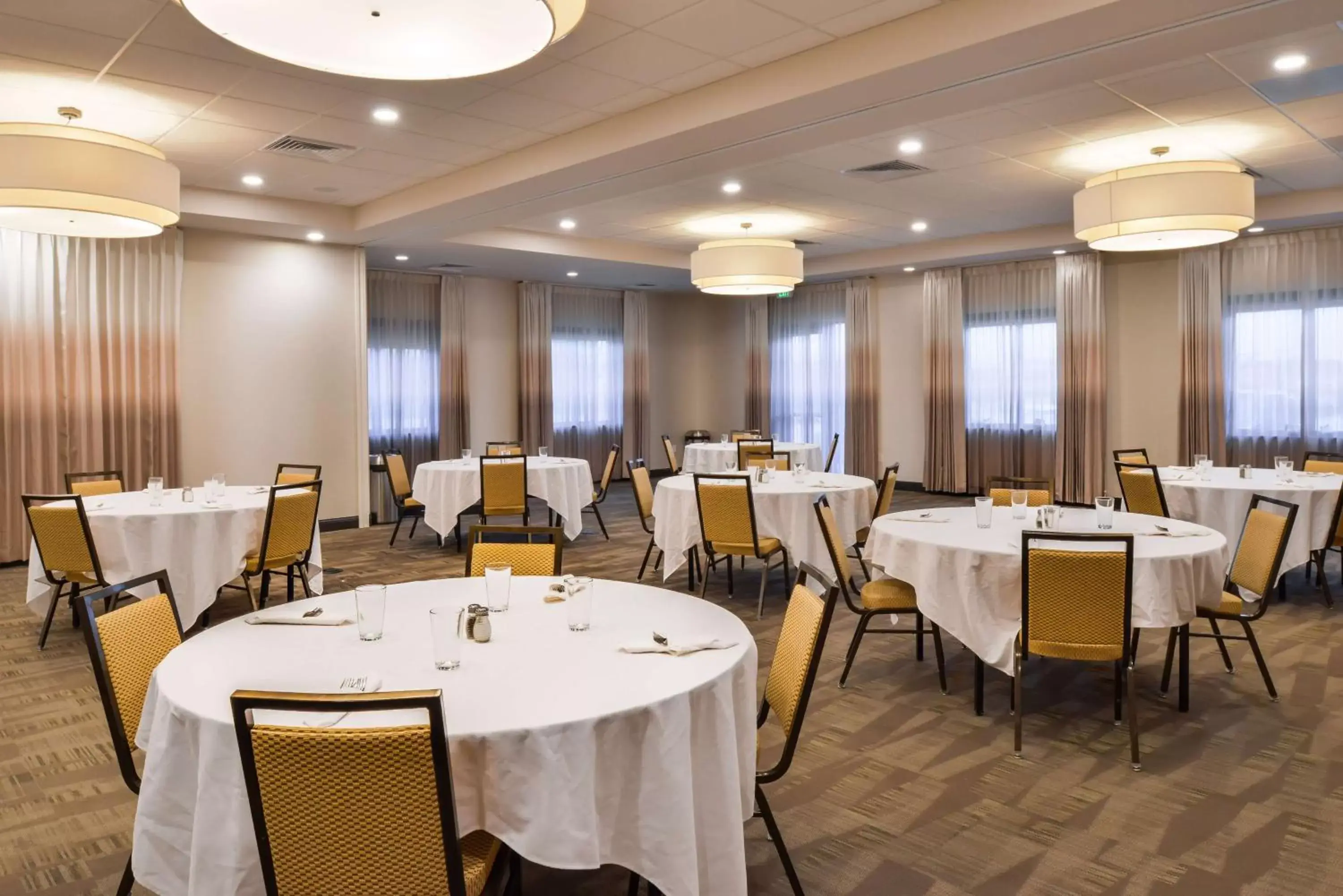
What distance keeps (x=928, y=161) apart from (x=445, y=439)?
764 centimetres

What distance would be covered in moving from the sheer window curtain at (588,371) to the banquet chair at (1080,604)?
1065 centimetres

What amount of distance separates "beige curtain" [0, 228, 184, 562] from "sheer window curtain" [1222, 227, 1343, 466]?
1080 cm

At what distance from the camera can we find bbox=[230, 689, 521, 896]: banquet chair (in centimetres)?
169

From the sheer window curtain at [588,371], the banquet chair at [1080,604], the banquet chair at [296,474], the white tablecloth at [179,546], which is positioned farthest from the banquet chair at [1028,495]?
the sheer window curtain at [588,371]

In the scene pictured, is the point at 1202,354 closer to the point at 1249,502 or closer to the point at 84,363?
the point at 1249,502

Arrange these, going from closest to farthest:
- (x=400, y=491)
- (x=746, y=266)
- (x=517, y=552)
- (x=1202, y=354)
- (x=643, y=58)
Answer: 1. (x=517, y=552)
2. (x=643, y=58)
3. (x=400, y=491)
4. (x=746, y=266)
5. (x=1202, y=354)

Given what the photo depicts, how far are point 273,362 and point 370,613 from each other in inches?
298

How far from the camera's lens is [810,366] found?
46.3 ft

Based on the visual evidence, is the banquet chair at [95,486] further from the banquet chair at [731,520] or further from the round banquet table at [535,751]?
the round banquet table at [535,751]

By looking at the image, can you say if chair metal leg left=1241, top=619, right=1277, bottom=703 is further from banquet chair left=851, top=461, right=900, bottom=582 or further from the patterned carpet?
banquet chair left=851, top=461, right=900, bottom=582

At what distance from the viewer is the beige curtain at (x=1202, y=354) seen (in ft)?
32.4

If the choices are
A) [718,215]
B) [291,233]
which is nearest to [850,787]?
[718,215]

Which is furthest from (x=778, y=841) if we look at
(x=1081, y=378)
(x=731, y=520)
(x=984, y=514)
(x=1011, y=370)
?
(x=1011, y=370)

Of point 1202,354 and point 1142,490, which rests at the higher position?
point 1202,354
